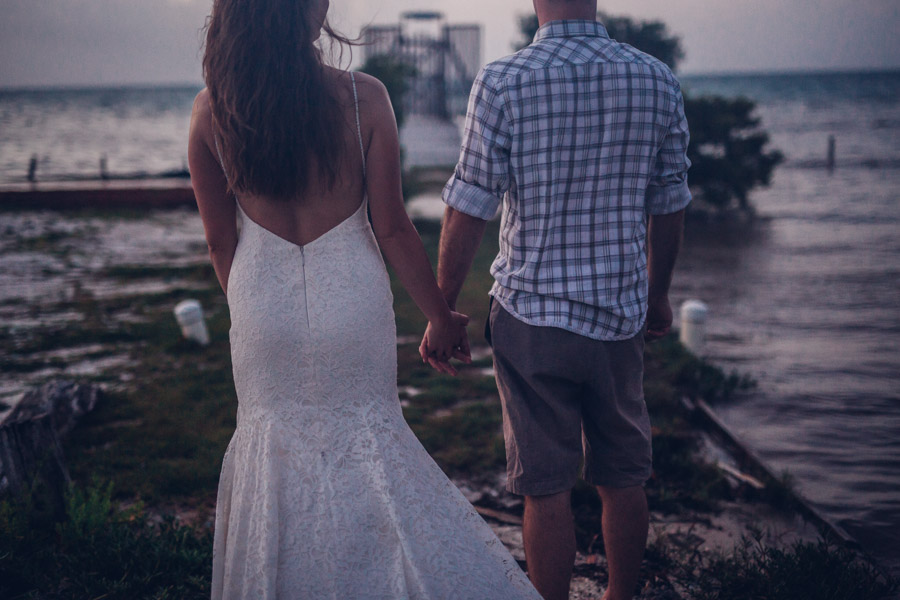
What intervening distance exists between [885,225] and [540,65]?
13595mm

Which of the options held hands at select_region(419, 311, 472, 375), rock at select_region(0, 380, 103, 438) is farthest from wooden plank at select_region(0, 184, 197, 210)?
held hands at select_region(419, 311, 472, 375)

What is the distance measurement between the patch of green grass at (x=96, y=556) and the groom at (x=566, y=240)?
1386 mm

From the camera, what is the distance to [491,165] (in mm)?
2078

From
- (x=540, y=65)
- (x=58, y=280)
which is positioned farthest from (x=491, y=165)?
(x=58, y=280)

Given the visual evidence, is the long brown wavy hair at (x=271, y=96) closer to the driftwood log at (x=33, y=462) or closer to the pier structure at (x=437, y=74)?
the driftwood log at (x=33, y=462)

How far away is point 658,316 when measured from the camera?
248cm

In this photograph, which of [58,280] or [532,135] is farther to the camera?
[58,280]

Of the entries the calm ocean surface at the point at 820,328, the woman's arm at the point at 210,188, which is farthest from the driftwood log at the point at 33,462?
the calm ocean surface at the point at 820,328

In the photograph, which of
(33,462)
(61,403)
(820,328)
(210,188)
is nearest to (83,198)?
(61,403)

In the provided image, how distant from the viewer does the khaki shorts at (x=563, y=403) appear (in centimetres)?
212

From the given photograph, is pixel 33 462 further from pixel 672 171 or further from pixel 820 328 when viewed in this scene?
pixel 820 328

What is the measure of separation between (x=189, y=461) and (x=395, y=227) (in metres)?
2.50

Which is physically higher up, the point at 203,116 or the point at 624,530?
the point at 203,116

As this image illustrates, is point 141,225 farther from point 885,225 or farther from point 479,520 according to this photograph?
point 885,225
